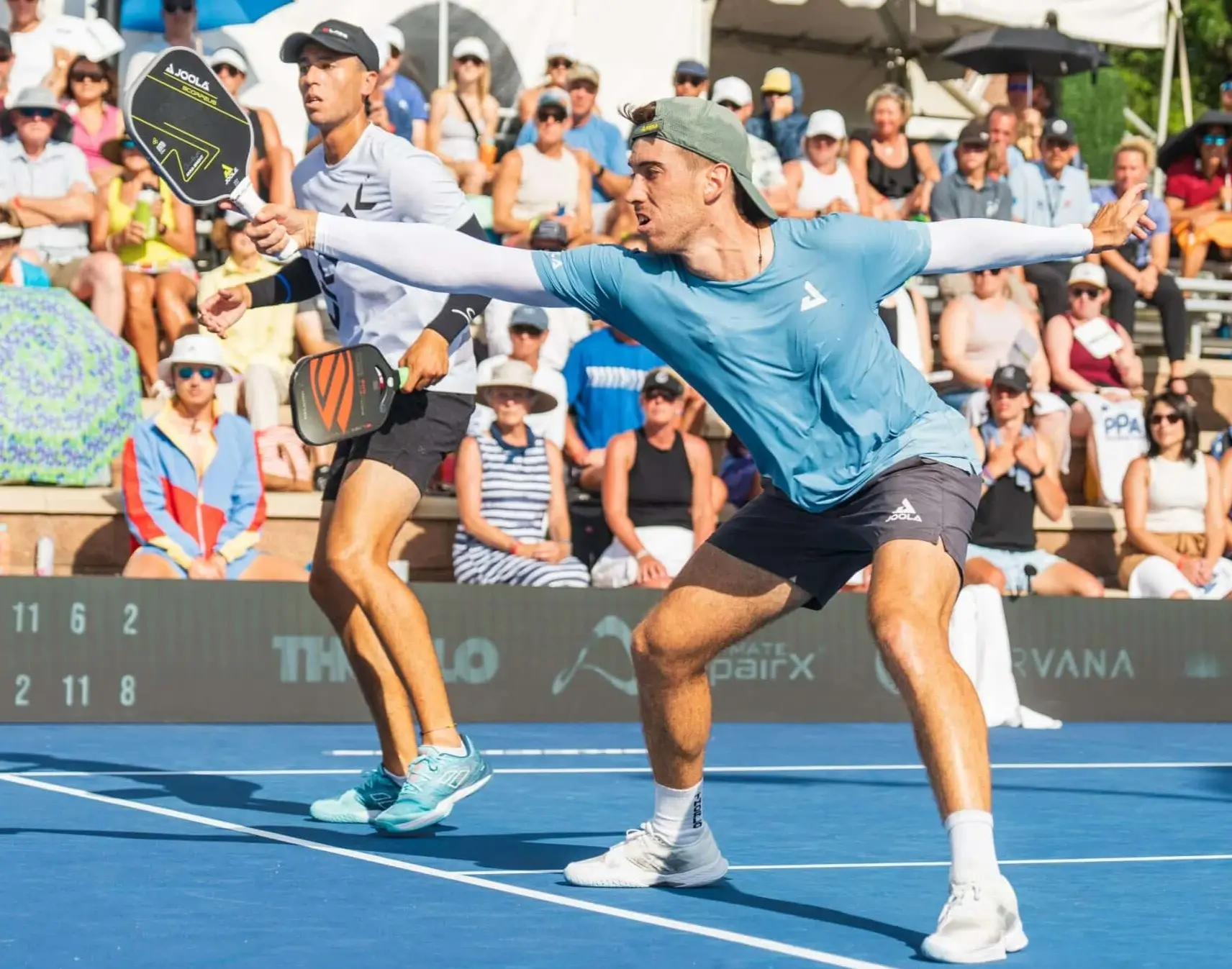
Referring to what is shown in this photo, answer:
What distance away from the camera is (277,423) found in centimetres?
1246

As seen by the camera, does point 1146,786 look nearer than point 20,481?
Yes

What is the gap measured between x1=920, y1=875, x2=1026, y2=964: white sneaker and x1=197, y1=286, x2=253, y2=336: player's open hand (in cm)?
252

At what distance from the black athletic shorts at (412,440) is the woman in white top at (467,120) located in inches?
295

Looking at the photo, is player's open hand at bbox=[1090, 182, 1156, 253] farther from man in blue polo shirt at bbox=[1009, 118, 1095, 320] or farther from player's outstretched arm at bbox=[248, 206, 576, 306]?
man in blue polo shirt at bbox=[1009, 118, 1095, 320]

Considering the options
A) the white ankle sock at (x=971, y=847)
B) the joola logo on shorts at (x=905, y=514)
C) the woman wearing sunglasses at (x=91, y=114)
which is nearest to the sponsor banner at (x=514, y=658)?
the woman wearing sunglasses at (x=91, y=114)

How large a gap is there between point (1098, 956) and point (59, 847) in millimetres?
3015

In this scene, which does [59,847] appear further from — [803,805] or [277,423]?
[277,423]

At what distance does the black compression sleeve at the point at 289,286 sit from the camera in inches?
266

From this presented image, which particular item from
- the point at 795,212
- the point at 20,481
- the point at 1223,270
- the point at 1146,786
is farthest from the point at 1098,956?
the point at 1223,270

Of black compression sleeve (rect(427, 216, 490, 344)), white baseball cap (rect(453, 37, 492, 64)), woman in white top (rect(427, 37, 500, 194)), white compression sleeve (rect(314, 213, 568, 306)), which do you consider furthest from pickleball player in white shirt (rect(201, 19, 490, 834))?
white baseball cap (rect(453, 37, 492, 64))

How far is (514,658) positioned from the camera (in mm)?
11172

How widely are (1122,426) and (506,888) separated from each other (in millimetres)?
9580

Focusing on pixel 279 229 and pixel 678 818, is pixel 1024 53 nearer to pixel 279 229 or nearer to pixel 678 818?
pixel 678 818

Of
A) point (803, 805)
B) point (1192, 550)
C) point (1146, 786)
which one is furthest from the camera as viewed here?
point (1192, 550)
